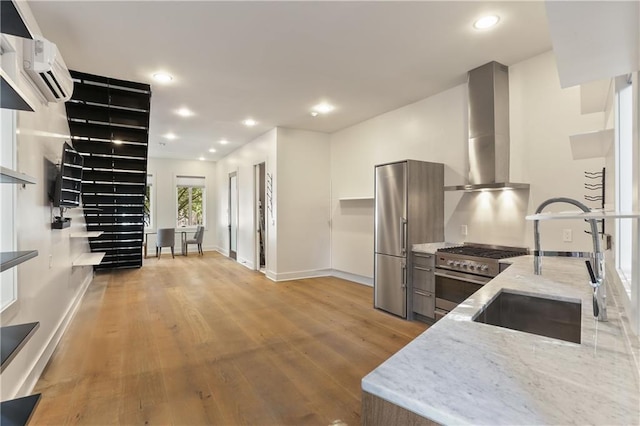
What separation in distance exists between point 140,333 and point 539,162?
4562mm

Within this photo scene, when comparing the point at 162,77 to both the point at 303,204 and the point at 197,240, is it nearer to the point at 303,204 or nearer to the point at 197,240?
the point at 303,204

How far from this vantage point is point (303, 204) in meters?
6.03

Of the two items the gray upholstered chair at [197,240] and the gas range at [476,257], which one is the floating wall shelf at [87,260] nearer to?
the gray upholstered chair at [197,240]

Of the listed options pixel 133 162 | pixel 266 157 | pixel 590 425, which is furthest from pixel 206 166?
pixel 590 425

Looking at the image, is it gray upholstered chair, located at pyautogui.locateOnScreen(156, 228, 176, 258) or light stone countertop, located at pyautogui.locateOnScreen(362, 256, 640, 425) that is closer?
light stone countertop, located at pyautogui.locateOnScreen(362, 256, 640, 425)

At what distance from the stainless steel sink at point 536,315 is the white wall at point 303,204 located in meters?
4.46

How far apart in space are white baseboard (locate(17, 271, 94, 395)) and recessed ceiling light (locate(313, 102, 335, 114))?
13.6 ft

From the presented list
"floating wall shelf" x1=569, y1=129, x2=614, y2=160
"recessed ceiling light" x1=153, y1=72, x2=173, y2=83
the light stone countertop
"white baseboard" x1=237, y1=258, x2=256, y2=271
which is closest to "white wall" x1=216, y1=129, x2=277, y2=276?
"white baseboard" x1=237, y1=258, x2=256, y2=271

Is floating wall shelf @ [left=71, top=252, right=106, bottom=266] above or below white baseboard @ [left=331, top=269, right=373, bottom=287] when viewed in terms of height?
above

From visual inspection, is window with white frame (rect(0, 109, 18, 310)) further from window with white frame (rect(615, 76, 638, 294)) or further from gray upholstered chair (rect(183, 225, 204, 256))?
gray upholstered chair (rect(183, 225, 204, 256))

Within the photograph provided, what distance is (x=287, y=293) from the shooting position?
4953 mm

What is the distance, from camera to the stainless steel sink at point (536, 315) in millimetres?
1463

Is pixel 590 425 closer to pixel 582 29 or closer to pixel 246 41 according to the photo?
pixel 582 29

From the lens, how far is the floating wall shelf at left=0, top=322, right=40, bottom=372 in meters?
1.06
